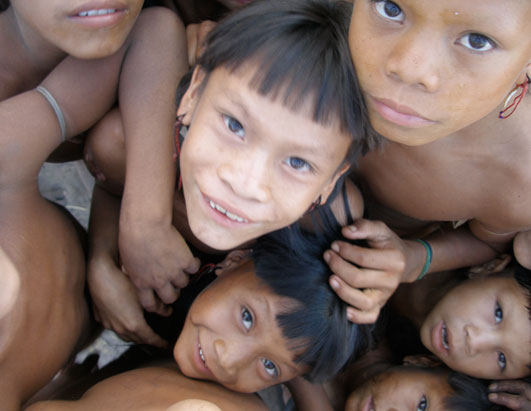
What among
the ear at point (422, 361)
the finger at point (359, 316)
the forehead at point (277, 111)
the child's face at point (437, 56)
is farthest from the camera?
the ear at point (422, 361)

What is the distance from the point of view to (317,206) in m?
1.12

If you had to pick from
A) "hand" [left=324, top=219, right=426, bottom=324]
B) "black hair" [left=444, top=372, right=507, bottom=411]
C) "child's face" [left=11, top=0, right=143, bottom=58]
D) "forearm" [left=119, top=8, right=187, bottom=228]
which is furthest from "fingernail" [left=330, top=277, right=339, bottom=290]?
"child's face" [left=11, top=0, right=143, bottom=58]

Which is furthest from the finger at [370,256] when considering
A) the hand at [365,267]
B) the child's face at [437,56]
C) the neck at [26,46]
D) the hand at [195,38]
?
the neck at [26,46]

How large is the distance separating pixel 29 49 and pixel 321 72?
696 millimetres

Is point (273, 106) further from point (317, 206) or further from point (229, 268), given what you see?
point (229, 268)

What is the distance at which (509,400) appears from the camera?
4.29ft

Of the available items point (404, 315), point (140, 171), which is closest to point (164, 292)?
point (140, 171)

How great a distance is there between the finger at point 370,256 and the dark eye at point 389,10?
0.50 metres

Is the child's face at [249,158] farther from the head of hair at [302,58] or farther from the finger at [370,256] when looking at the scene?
the finger at [370,256]

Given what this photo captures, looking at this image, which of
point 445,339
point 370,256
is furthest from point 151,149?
point 445,339

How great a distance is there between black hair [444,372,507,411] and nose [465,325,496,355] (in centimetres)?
9

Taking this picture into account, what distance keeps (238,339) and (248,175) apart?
392mm

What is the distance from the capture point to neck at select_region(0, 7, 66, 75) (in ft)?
3.83

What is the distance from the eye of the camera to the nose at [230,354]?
1086mm
